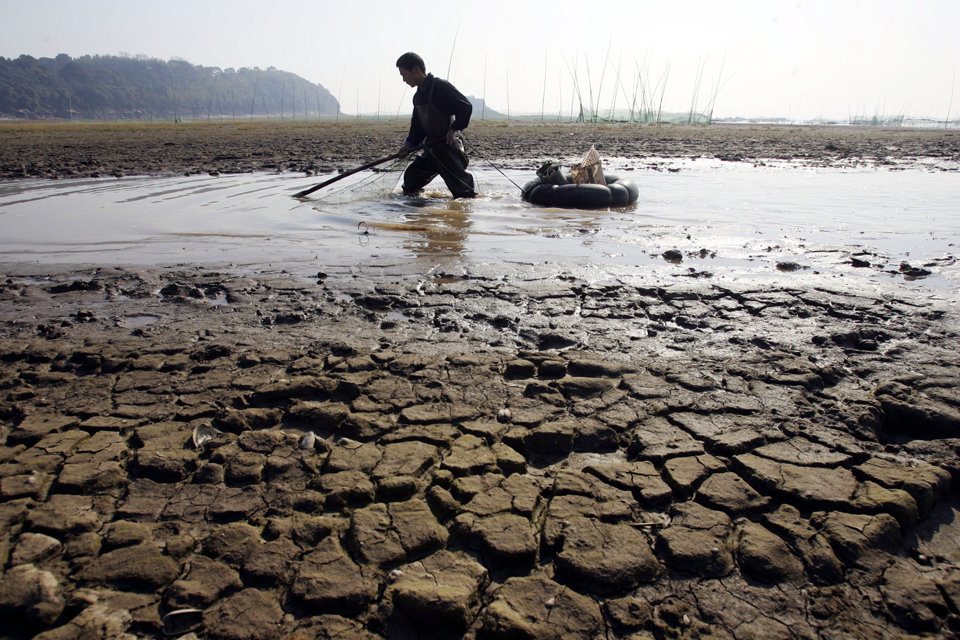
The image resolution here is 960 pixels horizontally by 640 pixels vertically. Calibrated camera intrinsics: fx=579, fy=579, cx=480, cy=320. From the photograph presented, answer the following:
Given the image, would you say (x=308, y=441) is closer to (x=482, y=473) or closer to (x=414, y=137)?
(x=482, y=473)

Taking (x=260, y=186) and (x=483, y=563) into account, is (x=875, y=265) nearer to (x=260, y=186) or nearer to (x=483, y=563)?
(x=483, y=563)

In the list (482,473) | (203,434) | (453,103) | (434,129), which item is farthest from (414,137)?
(482,473)

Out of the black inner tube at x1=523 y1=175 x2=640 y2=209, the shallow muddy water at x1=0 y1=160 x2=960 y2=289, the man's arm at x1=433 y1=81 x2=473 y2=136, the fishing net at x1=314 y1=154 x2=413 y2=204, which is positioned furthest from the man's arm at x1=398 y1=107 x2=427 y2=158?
the black inner tube at x1=523 y1=175 x2=640 y2=209

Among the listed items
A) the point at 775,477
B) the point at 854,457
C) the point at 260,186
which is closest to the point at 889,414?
the point at 854,457

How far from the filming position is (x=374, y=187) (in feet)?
29.0

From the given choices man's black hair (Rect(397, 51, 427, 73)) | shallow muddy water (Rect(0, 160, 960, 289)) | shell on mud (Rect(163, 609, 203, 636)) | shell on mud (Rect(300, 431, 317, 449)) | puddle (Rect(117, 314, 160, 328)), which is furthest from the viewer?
man's black hair (Rect(397, 51, 427, 73))

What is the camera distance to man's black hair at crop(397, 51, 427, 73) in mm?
7766

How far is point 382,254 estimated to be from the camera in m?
5.43

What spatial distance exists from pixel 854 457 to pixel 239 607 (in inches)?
88.8

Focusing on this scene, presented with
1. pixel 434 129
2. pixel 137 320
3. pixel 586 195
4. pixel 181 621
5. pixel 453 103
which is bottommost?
pixel 181 621

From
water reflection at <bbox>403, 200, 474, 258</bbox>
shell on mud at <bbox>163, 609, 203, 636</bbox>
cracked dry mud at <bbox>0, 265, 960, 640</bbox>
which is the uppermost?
water reflection at <bbox>403, 200, 474, 258</bbox>

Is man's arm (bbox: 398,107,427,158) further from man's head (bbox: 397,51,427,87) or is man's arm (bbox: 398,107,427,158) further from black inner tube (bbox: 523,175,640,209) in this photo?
black inner tube (bbox: 523,175,640,209)

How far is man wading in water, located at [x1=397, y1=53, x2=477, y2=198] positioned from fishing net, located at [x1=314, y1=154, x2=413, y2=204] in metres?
0.16

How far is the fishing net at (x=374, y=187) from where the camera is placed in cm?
861
